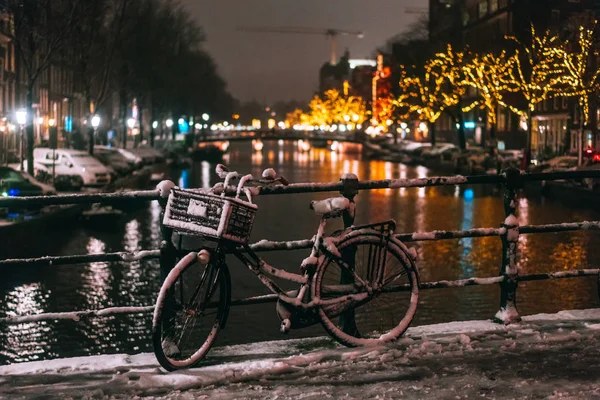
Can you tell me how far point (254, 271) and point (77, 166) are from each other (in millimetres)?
32309

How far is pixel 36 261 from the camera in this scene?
545cm

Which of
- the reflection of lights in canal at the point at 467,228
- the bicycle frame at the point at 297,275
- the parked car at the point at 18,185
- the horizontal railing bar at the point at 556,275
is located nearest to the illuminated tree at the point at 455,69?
the reflection of lights in canal at the point at 467,228

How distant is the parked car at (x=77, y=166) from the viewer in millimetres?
36031

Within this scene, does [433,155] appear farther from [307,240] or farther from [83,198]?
[83,198]

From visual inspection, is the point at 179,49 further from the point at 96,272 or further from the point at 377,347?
the point at 377,347

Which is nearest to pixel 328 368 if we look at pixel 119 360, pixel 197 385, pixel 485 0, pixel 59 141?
pixel 197 385

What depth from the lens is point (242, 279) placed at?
1352 centimetres

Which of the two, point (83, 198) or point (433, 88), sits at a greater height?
point (433, 88)

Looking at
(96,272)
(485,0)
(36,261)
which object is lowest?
(96,272)

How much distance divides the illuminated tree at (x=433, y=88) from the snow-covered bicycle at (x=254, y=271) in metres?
56.1

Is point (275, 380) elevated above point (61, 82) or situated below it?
below

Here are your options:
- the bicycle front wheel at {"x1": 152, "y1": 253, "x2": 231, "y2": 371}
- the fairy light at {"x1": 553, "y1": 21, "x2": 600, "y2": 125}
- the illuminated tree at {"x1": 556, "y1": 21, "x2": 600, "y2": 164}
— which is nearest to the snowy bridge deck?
the bicycle front wheel at {"x1": 152, "y1": 253, "x2": 231, "y2": 371}

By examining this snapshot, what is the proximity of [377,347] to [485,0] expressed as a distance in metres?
82.7

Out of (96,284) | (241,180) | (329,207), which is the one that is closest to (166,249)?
(241,180)
